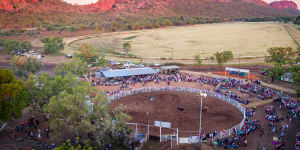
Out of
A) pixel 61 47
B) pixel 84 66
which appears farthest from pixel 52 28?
pixel 84 66

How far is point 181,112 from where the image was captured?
1252 inches

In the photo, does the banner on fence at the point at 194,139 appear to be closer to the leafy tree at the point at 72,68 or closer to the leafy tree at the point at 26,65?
the leafy tree at the point at 72,68

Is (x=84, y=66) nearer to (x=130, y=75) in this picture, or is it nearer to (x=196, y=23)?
(x=130, y=75)

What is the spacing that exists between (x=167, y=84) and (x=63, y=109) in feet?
85.6

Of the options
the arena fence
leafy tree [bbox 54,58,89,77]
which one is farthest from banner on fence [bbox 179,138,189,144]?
leafy tree [bbox 54,58,89,77]

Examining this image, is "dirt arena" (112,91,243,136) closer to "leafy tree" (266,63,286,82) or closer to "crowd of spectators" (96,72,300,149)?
"crowd of spectators" (96,72,300,149)

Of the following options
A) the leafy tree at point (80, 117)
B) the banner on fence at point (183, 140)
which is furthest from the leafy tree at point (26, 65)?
the banner on fence at point (183, 140)

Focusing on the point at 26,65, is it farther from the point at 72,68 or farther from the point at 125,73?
the point at 125,73

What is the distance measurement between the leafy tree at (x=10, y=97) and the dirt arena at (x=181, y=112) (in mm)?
11789

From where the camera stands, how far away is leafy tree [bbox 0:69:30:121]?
24.6 m

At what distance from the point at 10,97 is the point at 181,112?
2084 centimetres

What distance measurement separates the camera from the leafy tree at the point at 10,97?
24.6 m

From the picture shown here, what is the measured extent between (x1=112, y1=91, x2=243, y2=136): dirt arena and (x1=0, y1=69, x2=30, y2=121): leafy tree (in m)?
11.8

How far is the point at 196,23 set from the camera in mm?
177625
